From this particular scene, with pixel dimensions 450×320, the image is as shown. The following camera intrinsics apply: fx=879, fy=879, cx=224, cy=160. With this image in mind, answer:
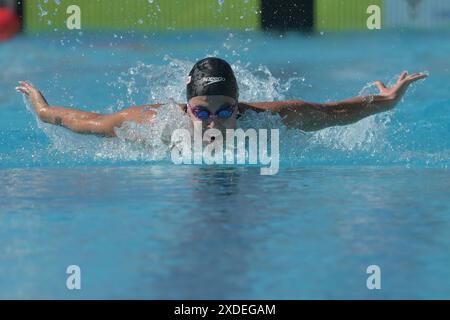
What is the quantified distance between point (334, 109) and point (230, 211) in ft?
6.30

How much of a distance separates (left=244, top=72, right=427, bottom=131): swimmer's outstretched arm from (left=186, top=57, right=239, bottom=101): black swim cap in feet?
0.96

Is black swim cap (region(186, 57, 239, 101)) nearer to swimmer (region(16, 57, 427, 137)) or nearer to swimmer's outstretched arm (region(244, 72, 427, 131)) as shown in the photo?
swimmer (region(16, 57, 427, 137))

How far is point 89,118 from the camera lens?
218 inches

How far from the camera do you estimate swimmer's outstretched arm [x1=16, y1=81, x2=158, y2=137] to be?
5.47 meters

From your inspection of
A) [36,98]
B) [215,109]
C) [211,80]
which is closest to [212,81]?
[211,80]

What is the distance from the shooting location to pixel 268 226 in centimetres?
341

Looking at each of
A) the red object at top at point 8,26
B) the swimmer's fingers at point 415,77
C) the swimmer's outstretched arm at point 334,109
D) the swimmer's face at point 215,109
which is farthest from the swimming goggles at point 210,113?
the red object at top at point 8,26

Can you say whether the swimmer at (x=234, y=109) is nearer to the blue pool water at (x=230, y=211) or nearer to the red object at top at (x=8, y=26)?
the blue pool water at (x=230, y=211)

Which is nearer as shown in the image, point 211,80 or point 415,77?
point 211,80

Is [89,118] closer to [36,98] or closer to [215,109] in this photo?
[36,98]

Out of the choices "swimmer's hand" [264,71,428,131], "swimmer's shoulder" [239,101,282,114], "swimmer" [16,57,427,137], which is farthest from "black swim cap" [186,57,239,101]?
"swimmer's hand" [264,71,428,131]

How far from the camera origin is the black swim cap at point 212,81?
521 centimetres

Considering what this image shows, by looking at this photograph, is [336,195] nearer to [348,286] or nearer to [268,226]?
[268,226]
